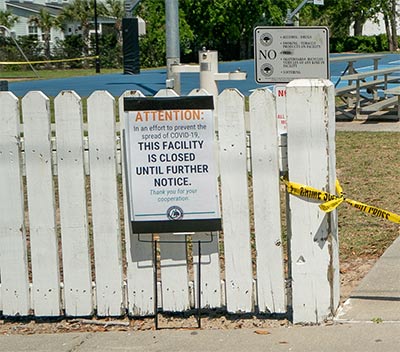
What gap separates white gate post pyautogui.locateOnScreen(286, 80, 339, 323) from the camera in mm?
5312

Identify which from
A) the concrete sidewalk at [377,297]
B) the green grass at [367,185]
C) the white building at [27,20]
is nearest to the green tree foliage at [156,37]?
the white building at [27,20]

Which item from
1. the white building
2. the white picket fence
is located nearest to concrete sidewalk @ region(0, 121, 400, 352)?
the white picket fence

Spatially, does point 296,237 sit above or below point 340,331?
above

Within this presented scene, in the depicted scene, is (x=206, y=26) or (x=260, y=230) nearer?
(x=260, y=230)

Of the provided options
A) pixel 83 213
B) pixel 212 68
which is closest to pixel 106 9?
pixel 212 68

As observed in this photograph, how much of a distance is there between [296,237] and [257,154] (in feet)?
1.78

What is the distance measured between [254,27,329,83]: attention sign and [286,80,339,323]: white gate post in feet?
11.3

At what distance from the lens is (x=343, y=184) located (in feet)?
34.9

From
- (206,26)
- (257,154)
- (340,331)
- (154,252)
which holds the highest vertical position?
(206,26)

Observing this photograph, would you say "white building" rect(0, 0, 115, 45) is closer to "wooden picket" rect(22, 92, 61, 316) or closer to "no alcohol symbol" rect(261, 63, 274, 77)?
"no alcohol symbol" rect(261, 63, 274, 77)

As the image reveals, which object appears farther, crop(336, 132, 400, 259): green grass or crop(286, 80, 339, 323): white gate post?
crop(336, 132, 400, 259): green grass

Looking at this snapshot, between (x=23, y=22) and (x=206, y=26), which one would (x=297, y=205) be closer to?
(x=206, y=26)

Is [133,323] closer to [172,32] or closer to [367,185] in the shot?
[367,185]

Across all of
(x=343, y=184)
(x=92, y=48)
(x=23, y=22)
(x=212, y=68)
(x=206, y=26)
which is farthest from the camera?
(x=23, y=22)
